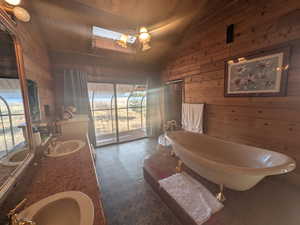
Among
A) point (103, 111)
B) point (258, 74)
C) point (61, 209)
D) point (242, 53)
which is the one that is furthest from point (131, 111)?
point (61, 209)

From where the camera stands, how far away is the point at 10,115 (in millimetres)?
870

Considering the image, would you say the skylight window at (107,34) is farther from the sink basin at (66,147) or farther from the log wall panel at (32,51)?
the sink basin at (66,147)

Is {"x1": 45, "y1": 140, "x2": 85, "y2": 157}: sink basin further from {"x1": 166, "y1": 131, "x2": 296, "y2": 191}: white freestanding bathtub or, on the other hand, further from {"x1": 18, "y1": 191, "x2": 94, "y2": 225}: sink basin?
{"x1": 166, "y1": 131, "x2": 296, "y2": 191}: white freestanding bathtub

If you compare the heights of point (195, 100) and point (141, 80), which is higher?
point (141, 80)

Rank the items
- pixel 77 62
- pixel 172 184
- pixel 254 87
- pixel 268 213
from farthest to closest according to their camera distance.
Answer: pixel 77 62 < pixel 254 87 < pixel 172 184 < pixel 268 213

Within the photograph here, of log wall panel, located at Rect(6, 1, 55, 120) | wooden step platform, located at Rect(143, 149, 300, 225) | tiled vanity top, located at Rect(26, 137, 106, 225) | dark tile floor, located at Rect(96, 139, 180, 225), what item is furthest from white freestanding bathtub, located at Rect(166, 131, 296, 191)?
log wall panel, located at Rect(6, 1, 55, 120)

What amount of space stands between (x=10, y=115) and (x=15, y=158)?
1.09 ft

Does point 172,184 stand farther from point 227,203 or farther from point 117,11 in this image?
point 117,11

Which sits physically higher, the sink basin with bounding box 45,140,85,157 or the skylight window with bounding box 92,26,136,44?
the skylight window with bounding box 92,26,136,44

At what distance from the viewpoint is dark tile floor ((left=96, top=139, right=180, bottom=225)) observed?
4.71 feet

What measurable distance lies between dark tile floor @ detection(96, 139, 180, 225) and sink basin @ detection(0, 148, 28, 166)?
119cm

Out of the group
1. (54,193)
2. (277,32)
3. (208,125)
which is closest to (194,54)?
(277,32)

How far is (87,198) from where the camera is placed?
74cm

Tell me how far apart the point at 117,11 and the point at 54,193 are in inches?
98.1
